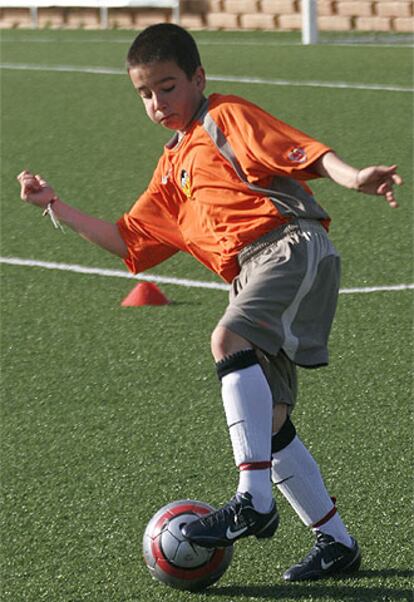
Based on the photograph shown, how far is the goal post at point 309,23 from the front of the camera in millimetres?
17344

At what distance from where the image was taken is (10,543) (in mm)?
4875

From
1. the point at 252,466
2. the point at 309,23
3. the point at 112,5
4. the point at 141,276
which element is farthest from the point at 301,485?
the point at 112,5

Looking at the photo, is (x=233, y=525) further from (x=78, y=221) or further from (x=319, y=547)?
(x=78, y=221)

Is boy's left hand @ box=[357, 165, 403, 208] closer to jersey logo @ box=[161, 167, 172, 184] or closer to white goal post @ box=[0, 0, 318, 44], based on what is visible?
jersey logo @ box=[161, 167, 172, 184]

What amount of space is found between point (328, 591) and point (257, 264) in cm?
98

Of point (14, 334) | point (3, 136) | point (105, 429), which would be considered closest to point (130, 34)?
point (3, 136)

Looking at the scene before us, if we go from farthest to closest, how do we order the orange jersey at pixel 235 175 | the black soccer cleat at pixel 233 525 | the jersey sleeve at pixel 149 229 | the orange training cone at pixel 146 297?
the orange training cone at pixel 146 297 → the jersey sleeve at pixel 149 229 → the orange jersey at pixel 235 175 → the black soccer cleat at pixel 233 525

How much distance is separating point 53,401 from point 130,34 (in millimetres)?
15378

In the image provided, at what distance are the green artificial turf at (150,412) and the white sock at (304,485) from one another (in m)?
0.17

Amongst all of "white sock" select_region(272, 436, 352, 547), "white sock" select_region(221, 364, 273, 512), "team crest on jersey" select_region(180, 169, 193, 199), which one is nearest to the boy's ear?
"team crest on jersey" select_region(180, 169, 193, 199)

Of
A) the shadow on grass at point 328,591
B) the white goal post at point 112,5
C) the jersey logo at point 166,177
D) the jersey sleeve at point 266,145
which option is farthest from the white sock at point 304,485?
the white goal post at point 112,5

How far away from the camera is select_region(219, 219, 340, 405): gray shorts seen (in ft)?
14.2

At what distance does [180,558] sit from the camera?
441 cm

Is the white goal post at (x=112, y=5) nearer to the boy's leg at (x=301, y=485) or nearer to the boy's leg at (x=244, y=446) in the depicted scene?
the boy's leg at (x=301, y=485)
